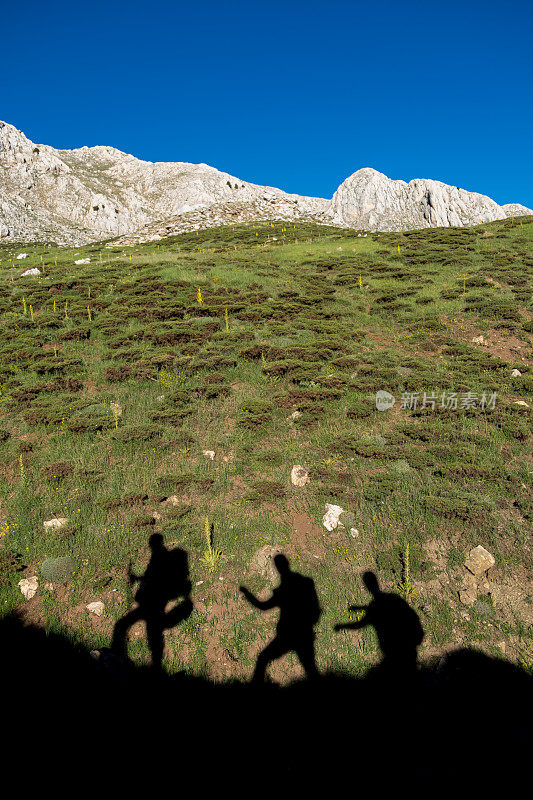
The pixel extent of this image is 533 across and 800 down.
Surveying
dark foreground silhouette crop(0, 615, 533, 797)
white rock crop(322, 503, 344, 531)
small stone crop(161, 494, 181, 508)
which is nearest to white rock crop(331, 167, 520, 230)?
white rock crop(322, 503, 344, 531)

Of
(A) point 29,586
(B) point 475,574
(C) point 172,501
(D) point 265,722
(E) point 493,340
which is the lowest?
(D) point 265,722

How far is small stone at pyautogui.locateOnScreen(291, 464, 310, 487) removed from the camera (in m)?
8.43

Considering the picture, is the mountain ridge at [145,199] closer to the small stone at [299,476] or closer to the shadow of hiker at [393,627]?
the small stone at [299,476]

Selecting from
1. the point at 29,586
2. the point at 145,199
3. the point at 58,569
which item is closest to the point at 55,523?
the point at 58,569

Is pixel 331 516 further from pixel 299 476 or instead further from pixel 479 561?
pixel 479 561

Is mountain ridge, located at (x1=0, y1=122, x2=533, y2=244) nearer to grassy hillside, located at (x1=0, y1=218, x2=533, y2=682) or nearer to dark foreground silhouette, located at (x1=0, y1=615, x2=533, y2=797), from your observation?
grassy hillside, located at (x1=0, y1=218, x2=533, y2=682)

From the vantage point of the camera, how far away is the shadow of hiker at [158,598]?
5621mm

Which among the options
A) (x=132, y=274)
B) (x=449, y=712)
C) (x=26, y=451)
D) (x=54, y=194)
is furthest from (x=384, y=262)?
(x=54, y=194)

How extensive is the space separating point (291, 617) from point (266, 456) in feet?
12.4

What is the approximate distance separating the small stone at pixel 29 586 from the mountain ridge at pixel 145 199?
85639 mm

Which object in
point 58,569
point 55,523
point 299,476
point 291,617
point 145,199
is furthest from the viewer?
point 145,199

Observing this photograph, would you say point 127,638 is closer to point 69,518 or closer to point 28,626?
point 28,626

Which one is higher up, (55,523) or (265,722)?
(55,523)

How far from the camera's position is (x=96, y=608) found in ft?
19.7
